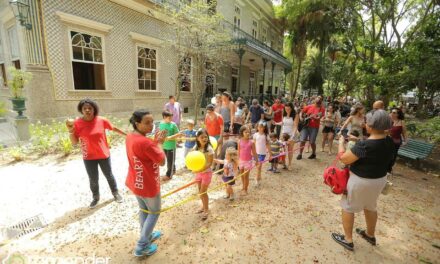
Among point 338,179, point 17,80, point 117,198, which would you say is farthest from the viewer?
point 17,80

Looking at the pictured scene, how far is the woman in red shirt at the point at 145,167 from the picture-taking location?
89.0 inches

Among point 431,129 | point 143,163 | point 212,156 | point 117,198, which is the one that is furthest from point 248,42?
point 143,163

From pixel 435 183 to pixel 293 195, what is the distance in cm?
377

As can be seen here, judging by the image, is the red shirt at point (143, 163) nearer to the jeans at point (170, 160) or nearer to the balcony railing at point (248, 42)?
the jeans at point (170, 160)

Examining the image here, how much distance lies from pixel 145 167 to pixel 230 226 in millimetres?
1641

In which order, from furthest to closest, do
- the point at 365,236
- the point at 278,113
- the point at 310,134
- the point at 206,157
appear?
the point at 278,113
the point at 310,134
the point at 206,157
the point at 365,236

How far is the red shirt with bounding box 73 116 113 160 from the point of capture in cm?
328

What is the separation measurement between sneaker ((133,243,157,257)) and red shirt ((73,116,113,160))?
160 centimetres

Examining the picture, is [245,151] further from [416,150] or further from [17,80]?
[17,80]

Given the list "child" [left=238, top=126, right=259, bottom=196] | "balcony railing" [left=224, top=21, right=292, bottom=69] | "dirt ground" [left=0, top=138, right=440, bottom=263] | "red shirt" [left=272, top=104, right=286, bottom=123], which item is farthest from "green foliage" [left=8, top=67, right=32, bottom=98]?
Answer: "balcony railing" [left=224, top=21, right=292, bottom=69]

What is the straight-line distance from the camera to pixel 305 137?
20.6 feet

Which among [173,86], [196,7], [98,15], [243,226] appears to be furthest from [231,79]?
[243,226]

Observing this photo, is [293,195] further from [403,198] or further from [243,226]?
[403,198]

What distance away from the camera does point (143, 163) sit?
2.34 m
